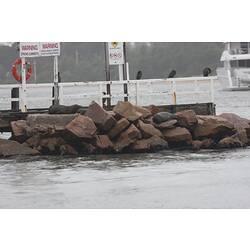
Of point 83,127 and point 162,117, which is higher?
point 162,117

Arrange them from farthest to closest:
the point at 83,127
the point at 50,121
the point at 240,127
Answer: the point at 240,127 < the point at 50,121 < the point at 83,127

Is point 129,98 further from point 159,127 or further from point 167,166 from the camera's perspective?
point 167,166

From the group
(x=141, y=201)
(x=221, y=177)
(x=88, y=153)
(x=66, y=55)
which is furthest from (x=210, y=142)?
(x=66, y=55)

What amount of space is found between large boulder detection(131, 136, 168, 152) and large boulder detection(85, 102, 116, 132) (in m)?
0.75

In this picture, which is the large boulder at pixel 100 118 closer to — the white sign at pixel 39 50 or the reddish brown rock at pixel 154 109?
the reddish brown rock at pixel 154 109

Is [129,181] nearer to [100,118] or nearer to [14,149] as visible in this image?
[100,118]

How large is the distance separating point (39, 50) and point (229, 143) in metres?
5.80

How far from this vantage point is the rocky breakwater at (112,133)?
15.0 metres

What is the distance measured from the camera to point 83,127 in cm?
1487

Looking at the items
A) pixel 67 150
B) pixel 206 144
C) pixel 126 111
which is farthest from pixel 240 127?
pixel 67 150

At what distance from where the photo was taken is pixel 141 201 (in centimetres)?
935

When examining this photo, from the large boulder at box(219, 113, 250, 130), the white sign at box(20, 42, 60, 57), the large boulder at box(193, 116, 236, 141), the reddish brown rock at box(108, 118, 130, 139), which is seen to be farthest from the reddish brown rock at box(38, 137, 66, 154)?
the large boulder at box(219, 113, 250, 130)

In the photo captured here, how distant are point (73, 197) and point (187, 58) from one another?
173 feet

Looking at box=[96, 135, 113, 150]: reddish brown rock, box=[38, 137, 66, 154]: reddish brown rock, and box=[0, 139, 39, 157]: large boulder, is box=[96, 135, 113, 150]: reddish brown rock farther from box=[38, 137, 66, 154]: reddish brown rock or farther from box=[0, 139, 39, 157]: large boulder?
box=[0, 139, 39, 157]: large boulder
